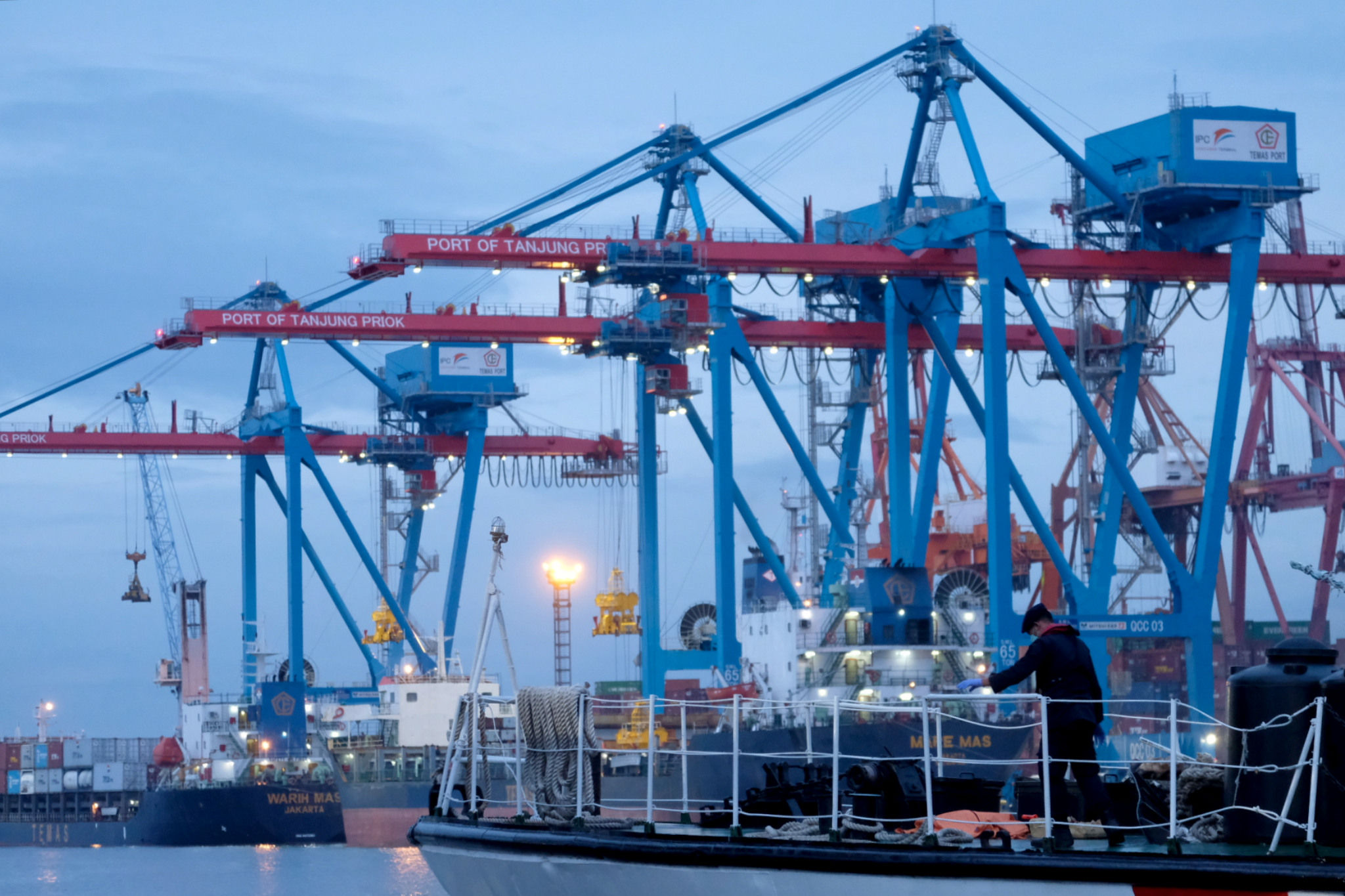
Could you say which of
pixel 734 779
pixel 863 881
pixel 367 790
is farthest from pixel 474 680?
pixel 367 790

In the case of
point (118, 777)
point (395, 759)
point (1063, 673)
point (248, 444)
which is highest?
point (248, 444)

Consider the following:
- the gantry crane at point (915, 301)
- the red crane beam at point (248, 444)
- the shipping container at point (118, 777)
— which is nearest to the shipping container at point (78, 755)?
the shipping container at point (118, 777)

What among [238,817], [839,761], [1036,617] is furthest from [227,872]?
[1036,617]

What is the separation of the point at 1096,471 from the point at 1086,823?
7074 cm

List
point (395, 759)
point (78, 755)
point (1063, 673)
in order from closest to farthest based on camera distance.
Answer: point (1063, 673) → point (395, 759) → point (78, 755)

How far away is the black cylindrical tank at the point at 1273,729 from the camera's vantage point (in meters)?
10.7

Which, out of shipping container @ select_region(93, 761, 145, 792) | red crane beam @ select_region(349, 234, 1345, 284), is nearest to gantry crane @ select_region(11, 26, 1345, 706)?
red crane beam @ select_region(349, 234, 1345, 284)

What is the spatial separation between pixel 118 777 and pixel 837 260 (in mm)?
52206

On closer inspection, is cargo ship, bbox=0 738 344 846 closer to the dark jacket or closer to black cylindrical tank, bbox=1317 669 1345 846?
the dark jacket

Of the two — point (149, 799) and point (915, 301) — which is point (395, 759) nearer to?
point (149, 799)

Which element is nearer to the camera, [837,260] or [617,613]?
[837,260]

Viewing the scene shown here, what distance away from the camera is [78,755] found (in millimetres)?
85688

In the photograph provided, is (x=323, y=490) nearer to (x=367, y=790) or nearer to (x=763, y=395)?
(x=367, y=790)

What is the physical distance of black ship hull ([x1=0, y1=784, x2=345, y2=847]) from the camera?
65.2 meters
